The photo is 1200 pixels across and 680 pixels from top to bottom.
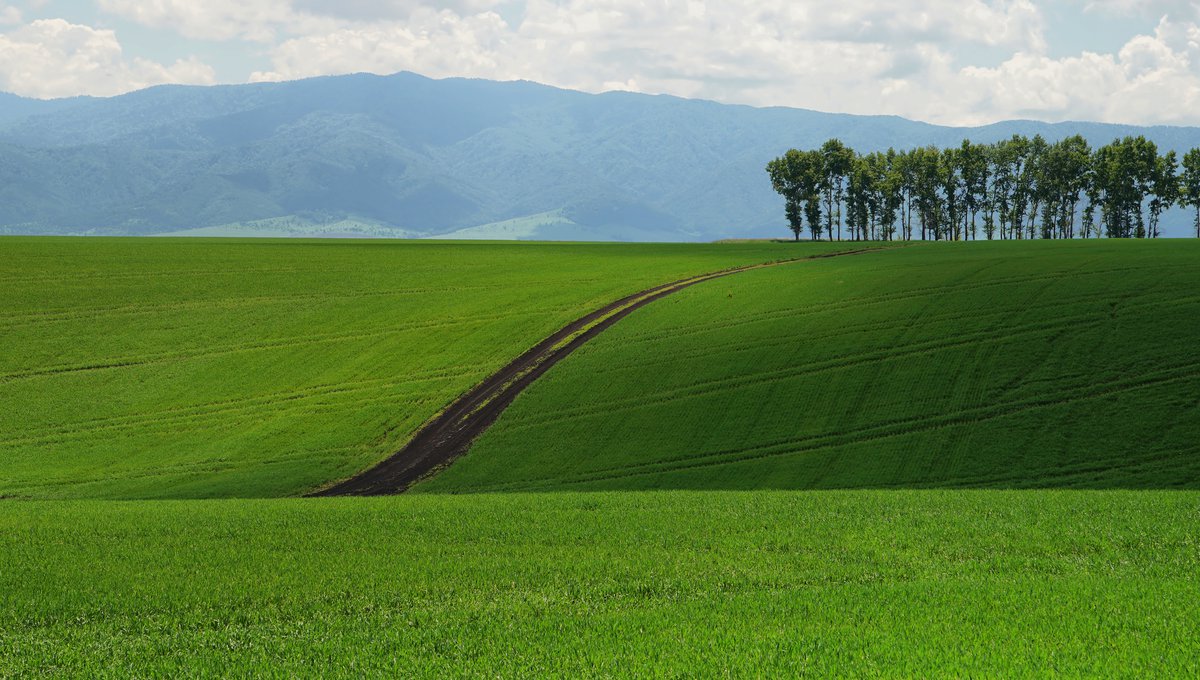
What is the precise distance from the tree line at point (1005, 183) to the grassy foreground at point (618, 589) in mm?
133579

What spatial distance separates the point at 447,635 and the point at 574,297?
6313 centimetres

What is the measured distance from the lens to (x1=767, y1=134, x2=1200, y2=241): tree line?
142875 millimetres

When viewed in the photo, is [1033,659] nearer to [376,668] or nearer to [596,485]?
[376,668]

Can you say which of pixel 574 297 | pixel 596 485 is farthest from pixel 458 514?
pixel 574 297

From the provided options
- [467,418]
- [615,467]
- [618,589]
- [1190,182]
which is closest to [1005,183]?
[1190,182]

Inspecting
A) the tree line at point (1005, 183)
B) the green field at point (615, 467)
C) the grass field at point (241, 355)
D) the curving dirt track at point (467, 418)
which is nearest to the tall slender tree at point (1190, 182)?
the tree line at point (1005, 183)

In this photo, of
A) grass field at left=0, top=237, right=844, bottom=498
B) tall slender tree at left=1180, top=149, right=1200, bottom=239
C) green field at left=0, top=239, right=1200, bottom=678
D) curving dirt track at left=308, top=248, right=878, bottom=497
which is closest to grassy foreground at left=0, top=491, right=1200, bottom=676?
green field at left=0, top=239, right=1200, bottom=678

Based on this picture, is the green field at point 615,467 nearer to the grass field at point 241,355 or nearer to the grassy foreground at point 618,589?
the grassy foreground at point 618,589

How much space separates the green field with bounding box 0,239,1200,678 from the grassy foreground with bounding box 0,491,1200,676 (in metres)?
0.11

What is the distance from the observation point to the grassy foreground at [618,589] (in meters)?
14.3

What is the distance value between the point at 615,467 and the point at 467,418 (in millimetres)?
10742

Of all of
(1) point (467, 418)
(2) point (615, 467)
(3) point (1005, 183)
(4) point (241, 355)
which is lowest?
(2) point (615, 467)

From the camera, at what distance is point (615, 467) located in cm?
4547

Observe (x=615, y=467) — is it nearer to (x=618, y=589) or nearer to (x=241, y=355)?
(x=618, y=589)
